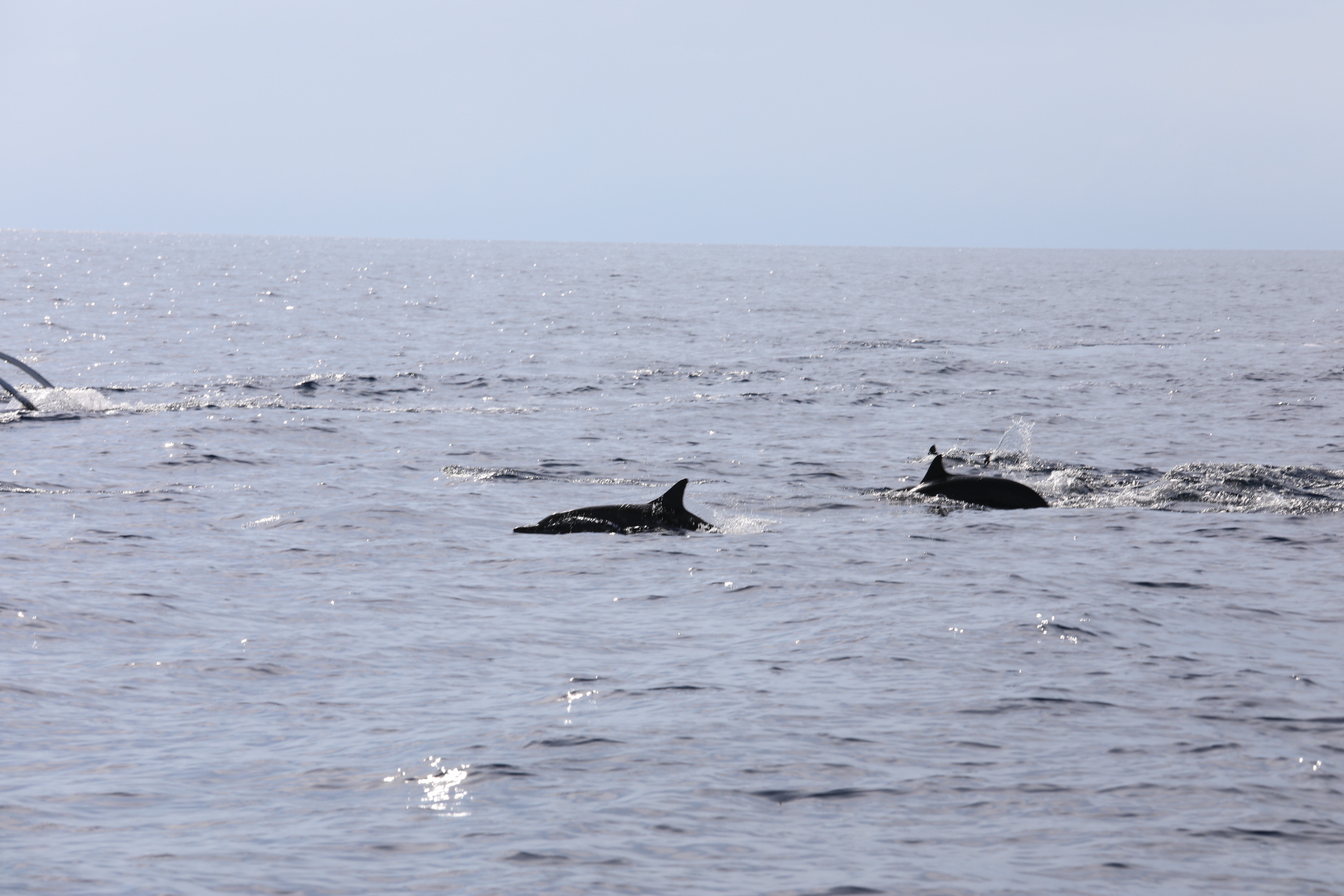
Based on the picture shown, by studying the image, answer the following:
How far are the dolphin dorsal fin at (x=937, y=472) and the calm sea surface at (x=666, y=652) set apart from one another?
466 mm

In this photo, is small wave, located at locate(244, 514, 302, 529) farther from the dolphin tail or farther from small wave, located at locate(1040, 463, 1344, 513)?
small wave, located at locate(1040, 463, 1344, 513)

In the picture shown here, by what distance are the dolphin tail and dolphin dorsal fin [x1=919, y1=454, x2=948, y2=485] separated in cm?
347

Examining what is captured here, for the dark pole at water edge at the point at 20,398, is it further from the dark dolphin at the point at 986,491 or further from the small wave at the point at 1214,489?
the small wave at the point at 1214,489

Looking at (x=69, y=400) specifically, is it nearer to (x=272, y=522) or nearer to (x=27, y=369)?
(x=27, y=369)

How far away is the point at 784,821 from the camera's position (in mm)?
6789

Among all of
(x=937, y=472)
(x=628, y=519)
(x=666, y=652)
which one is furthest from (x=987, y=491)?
(x=666, y=652)

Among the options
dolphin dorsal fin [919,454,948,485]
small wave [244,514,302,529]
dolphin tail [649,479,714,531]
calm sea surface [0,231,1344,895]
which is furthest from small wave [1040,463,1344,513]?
small wave [244,514,302,529]

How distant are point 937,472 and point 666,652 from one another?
8062mm

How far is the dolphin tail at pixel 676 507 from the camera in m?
15.1

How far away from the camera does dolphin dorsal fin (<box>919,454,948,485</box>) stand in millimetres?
17188

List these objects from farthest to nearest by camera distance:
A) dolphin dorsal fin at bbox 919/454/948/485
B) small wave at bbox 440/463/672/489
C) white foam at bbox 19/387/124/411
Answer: white foam at bbox 19/387/124/411
small wave at bbox 440/463/672/489
dolphin dorsal fin at bbox 919/454/948/485

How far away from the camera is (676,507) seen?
597 inches

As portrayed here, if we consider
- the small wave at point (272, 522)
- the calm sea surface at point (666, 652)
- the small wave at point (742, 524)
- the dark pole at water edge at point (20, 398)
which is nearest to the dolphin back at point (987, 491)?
the calm sea surface at point (666, 652)

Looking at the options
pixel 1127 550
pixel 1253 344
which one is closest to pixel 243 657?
pixel 1127 550
